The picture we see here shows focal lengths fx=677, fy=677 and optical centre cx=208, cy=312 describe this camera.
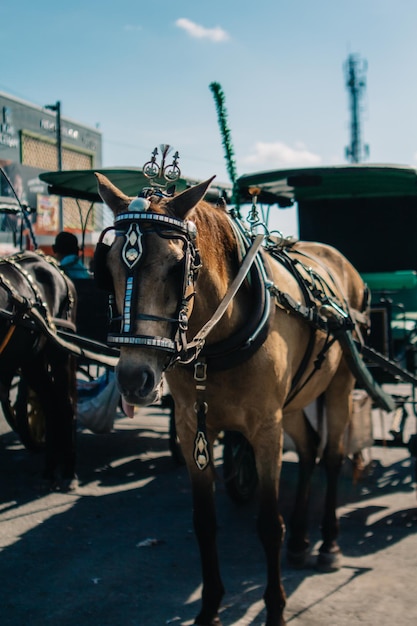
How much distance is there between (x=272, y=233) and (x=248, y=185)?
5.91 feet

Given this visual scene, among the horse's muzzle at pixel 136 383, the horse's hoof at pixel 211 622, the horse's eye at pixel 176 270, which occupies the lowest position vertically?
the horse's hoof at pixel 211 622

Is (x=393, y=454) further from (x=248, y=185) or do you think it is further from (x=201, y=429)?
(x=201, y=429)

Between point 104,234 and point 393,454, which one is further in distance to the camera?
point 393,454

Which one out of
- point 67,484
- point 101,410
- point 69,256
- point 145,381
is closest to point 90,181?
point 69,256

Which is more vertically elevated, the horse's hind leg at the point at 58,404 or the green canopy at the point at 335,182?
the green canopy at the point at 335,182

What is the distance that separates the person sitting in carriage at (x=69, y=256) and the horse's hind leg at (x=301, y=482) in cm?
305

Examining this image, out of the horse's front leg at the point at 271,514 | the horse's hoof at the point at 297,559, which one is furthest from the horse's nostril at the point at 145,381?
the horse's hoof at the point at 297,559

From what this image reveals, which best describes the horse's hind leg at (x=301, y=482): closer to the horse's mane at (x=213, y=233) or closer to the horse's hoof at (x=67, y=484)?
the horse's mane at (x=213, y=233)

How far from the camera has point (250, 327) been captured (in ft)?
10.8

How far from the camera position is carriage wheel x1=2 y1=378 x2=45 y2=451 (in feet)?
22.2

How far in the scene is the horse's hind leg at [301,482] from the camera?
446cm

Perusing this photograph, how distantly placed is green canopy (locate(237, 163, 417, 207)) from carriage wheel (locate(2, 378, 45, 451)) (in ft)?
9.81

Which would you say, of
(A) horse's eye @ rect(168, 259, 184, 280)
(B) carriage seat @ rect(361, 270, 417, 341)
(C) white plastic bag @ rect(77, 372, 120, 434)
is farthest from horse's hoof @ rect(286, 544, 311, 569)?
(B) carriage seat @ rect(361, 270, 417, 341)

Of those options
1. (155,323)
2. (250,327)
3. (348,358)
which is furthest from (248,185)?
(155,323)
